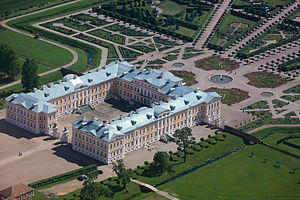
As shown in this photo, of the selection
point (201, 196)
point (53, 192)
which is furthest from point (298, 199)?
point (53, 192)

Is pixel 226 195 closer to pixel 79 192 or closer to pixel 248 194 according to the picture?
pixel 248 194

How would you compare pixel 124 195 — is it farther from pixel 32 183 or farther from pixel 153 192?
pixel 32 183

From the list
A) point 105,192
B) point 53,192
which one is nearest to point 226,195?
point 105,192

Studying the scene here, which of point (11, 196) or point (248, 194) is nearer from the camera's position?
point (11, 196)

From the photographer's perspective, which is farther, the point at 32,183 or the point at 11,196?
the point at 32,183

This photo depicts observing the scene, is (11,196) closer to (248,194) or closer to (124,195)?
(124,195)

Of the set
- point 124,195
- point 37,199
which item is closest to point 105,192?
point 124,195
